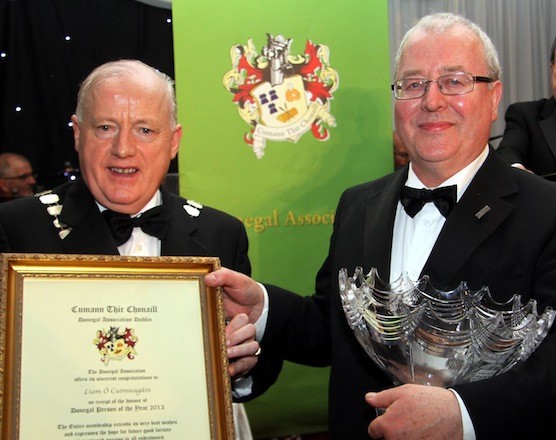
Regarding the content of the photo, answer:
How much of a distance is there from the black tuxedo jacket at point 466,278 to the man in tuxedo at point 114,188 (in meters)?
0.34

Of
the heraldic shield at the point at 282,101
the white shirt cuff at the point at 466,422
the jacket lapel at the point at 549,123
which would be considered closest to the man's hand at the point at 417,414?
the white shirt cuff at the point at 466,422

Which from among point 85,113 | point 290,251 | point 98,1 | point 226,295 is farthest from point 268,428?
point 98,1

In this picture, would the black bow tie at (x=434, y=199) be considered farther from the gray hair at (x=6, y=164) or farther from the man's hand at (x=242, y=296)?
the gray hair at (x=6, y=164)

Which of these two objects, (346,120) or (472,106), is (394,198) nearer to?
(472,106)

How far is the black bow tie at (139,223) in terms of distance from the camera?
7.68 ft

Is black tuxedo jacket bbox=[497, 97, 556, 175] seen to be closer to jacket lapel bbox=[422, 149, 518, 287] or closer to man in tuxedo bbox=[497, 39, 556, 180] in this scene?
man in tuxedo bbox=[497, 39, 556, 180]

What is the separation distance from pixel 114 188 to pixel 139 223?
140 mm

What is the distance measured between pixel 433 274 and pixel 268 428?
234cm

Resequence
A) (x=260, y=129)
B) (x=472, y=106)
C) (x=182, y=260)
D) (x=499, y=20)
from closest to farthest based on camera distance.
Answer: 1. (x=182, y=260)
2. (x=472, y=106)
3. (x=260, y=129)
4. (x=499, y=20)

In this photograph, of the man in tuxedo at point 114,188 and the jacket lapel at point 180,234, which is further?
the jacket lapel at point 180,234

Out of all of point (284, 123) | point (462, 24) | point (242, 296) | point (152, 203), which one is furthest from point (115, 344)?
point (284, 123)

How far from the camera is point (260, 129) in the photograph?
3908mm

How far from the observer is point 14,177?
4.28m

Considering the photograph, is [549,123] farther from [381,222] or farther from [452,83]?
[381,222]
